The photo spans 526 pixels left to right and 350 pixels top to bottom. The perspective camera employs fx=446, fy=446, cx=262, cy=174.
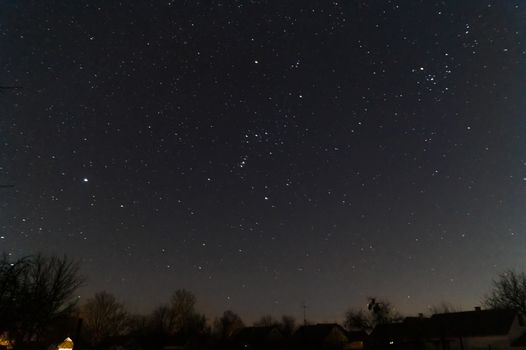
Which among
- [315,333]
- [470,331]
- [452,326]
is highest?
[315,333]

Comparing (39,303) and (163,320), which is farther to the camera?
(163,320)

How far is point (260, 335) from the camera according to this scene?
257 feet

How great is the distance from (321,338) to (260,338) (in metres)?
12.0

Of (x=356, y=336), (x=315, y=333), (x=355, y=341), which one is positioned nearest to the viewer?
(x=315, y=333)

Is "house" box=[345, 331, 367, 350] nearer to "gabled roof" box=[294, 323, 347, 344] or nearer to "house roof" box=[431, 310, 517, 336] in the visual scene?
"gabled roof" box=[294, 323, 347, 344]

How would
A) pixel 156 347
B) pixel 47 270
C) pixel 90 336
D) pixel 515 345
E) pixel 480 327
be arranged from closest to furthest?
1. pixel 47 270
2. pixel 515 345
3. pixel 480 327
4. pixel 156 347
5. pixel 90 336

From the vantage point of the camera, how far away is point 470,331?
5341cm

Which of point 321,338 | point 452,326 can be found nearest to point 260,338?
point 321,338

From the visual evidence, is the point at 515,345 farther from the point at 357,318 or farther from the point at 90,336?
the point at 90,336

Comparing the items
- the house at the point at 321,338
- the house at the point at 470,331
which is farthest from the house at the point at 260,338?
the house at the point at 470,331

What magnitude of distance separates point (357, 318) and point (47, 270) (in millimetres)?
77685

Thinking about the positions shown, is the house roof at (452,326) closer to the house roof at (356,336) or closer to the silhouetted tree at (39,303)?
the house roof at (356,336)

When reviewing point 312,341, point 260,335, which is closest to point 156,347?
point 260,335

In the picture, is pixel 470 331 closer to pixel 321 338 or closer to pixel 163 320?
pixel 321 338
